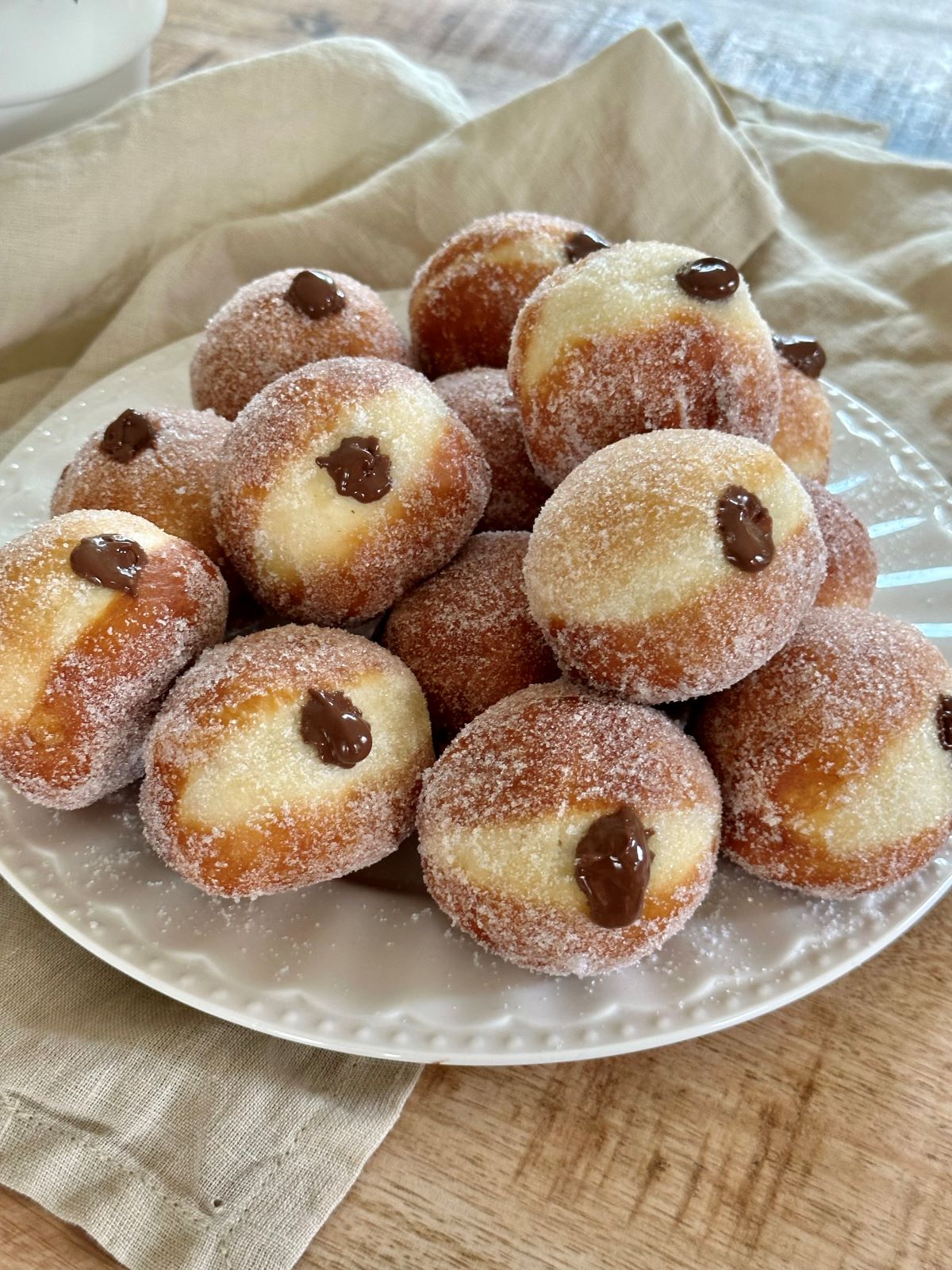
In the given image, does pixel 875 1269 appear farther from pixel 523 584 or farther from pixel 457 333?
pixel 457 333

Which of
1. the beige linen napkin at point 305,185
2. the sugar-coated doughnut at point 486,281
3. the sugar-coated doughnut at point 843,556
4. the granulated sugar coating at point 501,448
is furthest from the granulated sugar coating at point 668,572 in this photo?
the beige linen napkin at point 305,185

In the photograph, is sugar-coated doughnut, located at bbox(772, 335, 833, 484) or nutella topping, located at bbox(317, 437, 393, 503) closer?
nutella topping, located at bbox(317, 437, 393, 503)

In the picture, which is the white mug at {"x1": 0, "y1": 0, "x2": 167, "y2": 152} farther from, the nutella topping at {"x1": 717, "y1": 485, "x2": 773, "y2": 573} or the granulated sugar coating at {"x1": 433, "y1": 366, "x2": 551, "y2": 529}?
the nutella topping at {"x1": 717, "y1": 485, "x2": 773, "y2": 573}

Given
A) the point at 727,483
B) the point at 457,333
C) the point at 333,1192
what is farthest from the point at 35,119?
the point at 333,1192

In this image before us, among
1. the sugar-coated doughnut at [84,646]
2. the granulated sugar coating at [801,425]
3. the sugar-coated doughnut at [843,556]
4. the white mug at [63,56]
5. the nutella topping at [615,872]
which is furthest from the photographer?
the white mug at [63,56]

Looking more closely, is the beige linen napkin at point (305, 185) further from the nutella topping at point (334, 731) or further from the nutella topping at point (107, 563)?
the nutella topping at point (334, 731)

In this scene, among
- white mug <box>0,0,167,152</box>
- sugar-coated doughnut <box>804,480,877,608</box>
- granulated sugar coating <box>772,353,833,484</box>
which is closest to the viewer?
sugar-coated doughnut <box>804,480,877,608</box>

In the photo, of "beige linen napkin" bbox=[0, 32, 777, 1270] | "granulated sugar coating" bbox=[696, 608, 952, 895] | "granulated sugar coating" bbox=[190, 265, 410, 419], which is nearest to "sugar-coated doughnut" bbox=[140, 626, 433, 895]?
"granulated sugar coating" bbox=[696, 608, 952, 895]
